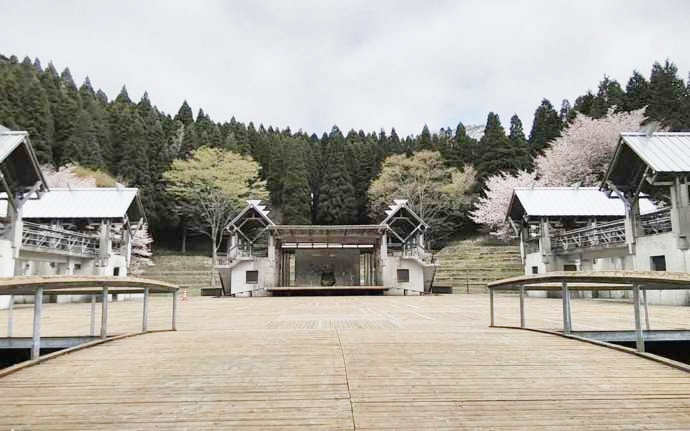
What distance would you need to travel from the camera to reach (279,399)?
2.90 meters

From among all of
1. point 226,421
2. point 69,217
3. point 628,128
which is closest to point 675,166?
point 226,421

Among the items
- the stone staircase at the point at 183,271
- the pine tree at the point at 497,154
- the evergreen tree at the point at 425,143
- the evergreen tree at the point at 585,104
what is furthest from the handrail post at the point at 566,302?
the evergreen tree at the point at 425,143

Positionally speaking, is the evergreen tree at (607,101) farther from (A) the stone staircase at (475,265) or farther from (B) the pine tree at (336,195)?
(B) the pine tree at (336,195)

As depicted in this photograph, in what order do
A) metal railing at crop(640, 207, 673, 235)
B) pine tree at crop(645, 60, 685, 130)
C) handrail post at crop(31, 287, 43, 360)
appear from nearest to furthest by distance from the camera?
1. handrail post at crop(31, 287, 43, 360)
2. metal railing at crop(640, 207, 673, 235)
3. pine tree at crop(645, 60, 685, 130)

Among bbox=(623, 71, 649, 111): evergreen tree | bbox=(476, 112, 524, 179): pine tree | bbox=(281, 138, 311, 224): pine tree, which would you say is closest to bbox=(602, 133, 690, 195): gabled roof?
bbox=(623, 71, 649, 111): evergreen tree

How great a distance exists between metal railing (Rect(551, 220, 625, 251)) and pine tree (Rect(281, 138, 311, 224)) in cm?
2604

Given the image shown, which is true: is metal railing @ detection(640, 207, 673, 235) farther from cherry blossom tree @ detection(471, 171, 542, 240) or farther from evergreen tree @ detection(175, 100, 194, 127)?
evergreen tree @ detection(175, 100, 194, 127)

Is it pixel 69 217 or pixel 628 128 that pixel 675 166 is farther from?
pixel 69 217

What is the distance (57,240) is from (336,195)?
28.9 meters

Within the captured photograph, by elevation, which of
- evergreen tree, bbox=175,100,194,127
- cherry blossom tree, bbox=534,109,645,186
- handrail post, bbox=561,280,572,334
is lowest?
handrail post, bbox=561,280,572,334

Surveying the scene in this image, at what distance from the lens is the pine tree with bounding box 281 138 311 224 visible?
44.2 m

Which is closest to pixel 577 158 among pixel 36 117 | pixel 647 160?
pixel 647 160

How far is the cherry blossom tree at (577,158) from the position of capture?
107 feet

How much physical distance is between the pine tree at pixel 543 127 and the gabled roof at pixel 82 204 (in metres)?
34.0
